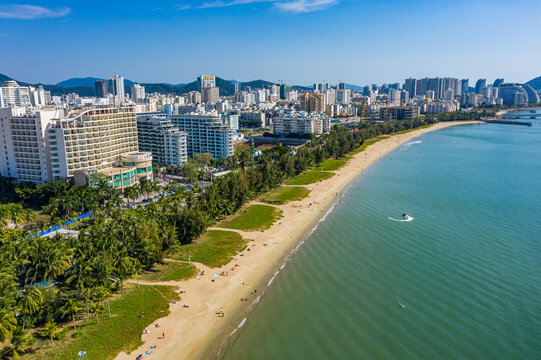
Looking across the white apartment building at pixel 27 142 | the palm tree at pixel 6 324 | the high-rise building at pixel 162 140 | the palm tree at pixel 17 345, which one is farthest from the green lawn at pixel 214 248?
the high-rise building at pixel 162 140

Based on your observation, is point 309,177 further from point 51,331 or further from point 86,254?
point 51,331

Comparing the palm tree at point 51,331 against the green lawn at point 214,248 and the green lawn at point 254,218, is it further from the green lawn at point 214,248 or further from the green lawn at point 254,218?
the green lawn at point 254,218

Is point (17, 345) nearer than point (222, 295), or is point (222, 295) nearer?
point (17, 345)

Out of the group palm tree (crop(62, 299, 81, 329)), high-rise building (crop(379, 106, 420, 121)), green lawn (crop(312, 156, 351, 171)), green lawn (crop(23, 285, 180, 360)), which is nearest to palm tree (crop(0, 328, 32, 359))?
green lawn (crop(23, 285, 180, 360))

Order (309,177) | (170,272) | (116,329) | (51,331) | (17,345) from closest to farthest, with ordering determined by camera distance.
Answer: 1. (17,345)
2. (51,331)
3. (116,329)
4. (170,272)
5. (309,177)

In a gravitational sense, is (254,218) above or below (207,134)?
below

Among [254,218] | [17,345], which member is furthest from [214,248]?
[17,345]

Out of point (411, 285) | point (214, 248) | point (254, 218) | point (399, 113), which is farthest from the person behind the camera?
point (399, 113)

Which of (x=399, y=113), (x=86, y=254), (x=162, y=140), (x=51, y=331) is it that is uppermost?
(x=399, y=113)
